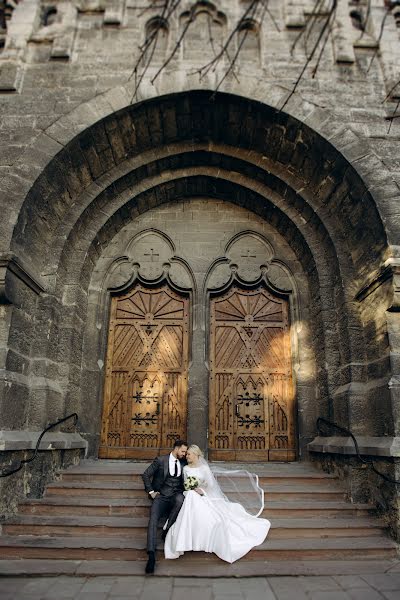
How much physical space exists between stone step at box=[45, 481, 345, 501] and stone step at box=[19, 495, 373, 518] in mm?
94

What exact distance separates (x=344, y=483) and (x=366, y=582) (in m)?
1.50

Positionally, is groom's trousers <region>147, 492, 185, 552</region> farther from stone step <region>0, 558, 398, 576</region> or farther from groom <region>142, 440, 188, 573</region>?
stone step <region>0, 558, 398, 576</region>

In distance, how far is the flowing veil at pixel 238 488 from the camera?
468 centimetres

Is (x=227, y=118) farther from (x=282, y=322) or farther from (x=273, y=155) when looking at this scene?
(x=282, y=322)

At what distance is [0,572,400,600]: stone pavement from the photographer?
3.48 meters

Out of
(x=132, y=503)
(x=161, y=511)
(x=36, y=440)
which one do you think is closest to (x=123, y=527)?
(x=132, y=503)

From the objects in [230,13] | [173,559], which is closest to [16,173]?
[230,13]

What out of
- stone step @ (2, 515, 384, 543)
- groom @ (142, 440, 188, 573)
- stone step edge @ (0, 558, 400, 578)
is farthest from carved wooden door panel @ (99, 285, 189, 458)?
stone step edge @ (0, 558, 400, 578)

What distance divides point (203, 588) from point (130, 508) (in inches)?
55.0

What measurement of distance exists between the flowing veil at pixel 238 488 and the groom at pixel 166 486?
11.5 inches

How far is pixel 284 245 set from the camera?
7.36 meters

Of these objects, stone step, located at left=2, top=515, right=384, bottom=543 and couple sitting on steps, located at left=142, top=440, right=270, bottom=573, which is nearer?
couple sitting on steps, located at left=142, top=440, right=270, bottom=573

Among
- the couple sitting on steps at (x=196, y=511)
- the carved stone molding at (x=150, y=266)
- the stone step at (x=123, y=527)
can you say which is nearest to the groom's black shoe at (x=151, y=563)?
the couple sitting on steps at (x=196, y=511)

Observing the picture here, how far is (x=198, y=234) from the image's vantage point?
7402 millimetres
